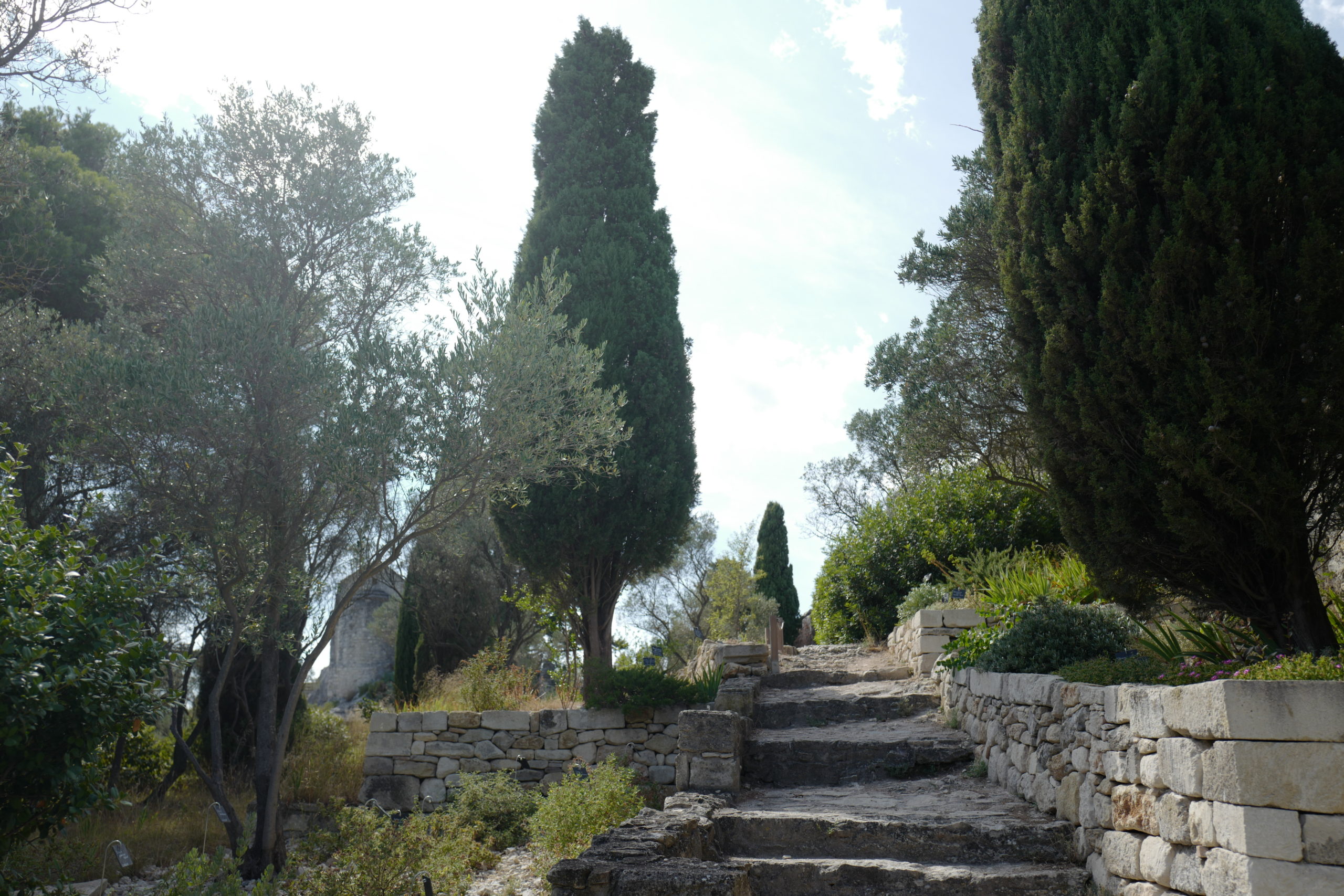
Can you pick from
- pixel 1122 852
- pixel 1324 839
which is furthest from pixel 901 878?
pixel 1324 839

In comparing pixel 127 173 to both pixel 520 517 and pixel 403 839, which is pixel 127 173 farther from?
pixel 403 839

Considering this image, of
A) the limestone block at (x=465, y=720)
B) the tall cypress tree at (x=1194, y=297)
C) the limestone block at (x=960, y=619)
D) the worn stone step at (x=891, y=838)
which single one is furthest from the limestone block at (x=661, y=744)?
the tall cypress tree at (x=1194, y=297)

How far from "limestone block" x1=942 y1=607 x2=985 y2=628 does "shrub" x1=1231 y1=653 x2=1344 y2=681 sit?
18.1 ft

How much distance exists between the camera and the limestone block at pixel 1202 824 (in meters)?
3.54

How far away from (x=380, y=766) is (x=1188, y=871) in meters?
8.86

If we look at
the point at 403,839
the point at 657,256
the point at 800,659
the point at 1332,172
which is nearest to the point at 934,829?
the point at 403,839

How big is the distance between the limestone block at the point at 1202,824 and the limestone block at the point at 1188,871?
0.07 m

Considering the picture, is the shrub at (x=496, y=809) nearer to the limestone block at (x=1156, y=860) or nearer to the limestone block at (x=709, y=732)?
the limestone block at (x=709, y=732)

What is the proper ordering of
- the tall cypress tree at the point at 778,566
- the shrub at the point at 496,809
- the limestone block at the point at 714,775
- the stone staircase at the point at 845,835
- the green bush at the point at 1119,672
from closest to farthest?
the stone staircase at the point at 845,835, the green bush at the point at 1119,672, the limestone block at the point at 714,775, the shrub at the point at 496,809, the tall cypress tree at the point at 778,566

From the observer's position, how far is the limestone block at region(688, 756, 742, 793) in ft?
22.1

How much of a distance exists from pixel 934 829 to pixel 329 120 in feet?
31.3

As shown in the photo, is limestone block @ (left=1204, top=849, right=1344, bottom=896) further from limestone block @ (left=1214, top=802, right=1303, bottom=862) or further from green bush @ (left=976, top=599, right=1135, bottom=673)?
green bush @ (left=976, top=599, right=1135, bottom=673)

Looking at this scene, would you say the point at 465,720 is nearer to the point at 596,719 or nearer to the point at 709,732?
the point at 596,719

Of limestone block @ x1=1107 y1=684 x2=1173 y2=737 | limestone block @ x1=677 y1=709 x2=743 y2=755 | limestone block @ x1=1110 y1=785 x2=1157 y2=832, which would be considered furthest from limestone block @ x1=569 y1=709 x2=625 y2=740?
limestone block @ x1=1107 y1=684 x2=1173 y2=737
